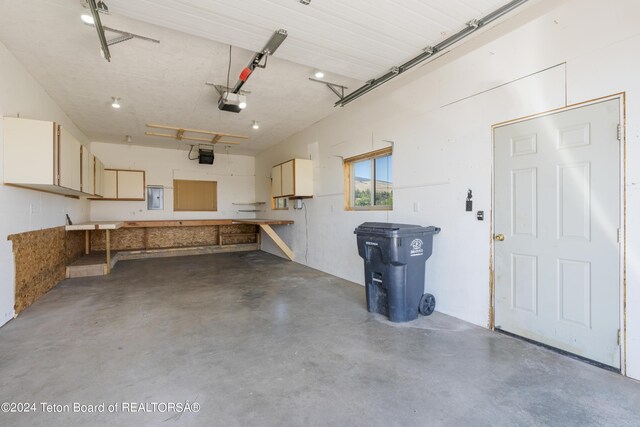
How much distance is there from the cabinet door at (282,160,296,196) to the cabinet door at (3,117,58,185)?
3630 millimetres

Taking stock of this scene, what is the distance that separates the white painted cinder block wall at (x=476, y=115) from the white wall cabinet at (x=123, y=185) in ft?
19.5

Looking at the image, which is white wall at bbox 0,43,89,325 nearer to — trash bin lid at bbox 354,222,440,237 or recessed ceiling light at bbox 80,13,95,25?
recessed ceiling light at bbox 80,13,95,25

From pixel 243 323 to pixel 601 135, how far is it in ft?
11.6

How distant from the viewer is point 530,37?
261cm

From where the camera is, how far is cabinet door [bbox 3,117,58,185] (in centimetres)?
315

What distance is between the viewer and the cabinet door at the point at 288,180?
607 cm

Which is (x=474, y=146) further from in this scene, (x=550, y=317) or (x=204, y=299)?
(x=204, y=299)

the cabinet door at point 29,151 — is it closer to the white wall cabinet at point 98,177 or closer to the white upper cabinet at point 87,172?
the white upper cabinet at point 87,172

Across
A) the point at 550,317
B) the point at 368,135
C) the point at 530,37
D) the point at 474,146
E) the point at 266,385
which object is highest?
the point at 530,37

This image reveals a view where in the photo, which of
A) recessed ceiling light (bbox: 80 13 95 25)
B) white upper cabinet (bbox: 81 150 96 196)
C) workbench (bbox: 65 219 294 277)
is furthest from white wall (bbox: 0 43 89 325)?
workbench (bbox: 65 219 294 277)

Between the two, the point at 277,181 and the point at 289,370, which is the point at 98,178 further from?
the point at 289,370

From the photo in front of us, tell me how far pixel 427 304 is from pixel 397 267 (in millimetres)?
661

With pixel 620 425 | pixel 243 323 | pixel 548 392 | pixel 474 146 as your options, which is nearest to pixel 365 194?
pixel 474 146

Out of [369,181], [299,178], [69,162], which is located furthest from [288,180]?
[69,162]
